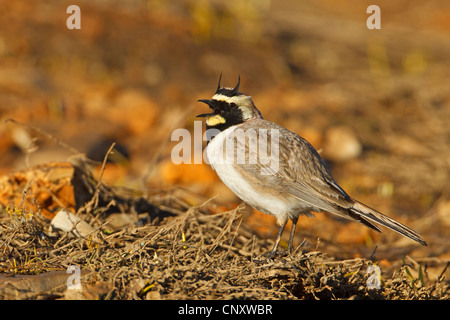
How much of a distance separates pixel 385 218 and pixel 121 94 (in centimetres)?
739

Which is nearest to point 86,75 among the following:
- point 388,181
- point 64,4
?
point 64,4

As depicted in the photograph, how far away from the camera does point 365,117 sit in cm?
1026

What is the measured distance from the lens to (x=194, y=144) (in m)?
8.96

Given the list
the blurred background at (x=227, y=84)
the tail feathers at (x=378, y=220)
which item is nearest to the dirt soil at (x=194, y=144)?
the blurred background at (x=227, y=84)

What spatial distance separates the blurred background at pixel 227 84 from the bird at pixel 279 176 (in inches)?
69.6

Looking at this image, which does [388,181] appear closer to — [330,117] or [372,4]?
[330,117]

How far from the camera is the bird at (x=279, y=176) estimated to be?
13.9 ft

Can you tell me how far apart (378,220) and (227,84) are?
7149mm

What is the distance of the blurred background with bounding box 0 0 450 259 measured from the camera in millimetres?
8008

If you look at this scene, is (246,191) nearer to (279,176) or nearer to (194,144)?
(279,176)

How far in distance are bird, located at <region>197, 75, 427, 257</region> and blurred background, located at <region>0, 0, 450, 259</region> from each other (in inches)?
69.6

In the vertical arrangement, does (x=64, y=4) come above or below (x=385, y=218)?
above

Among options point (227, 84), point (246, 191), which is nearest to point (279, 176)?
point (246, 191)
